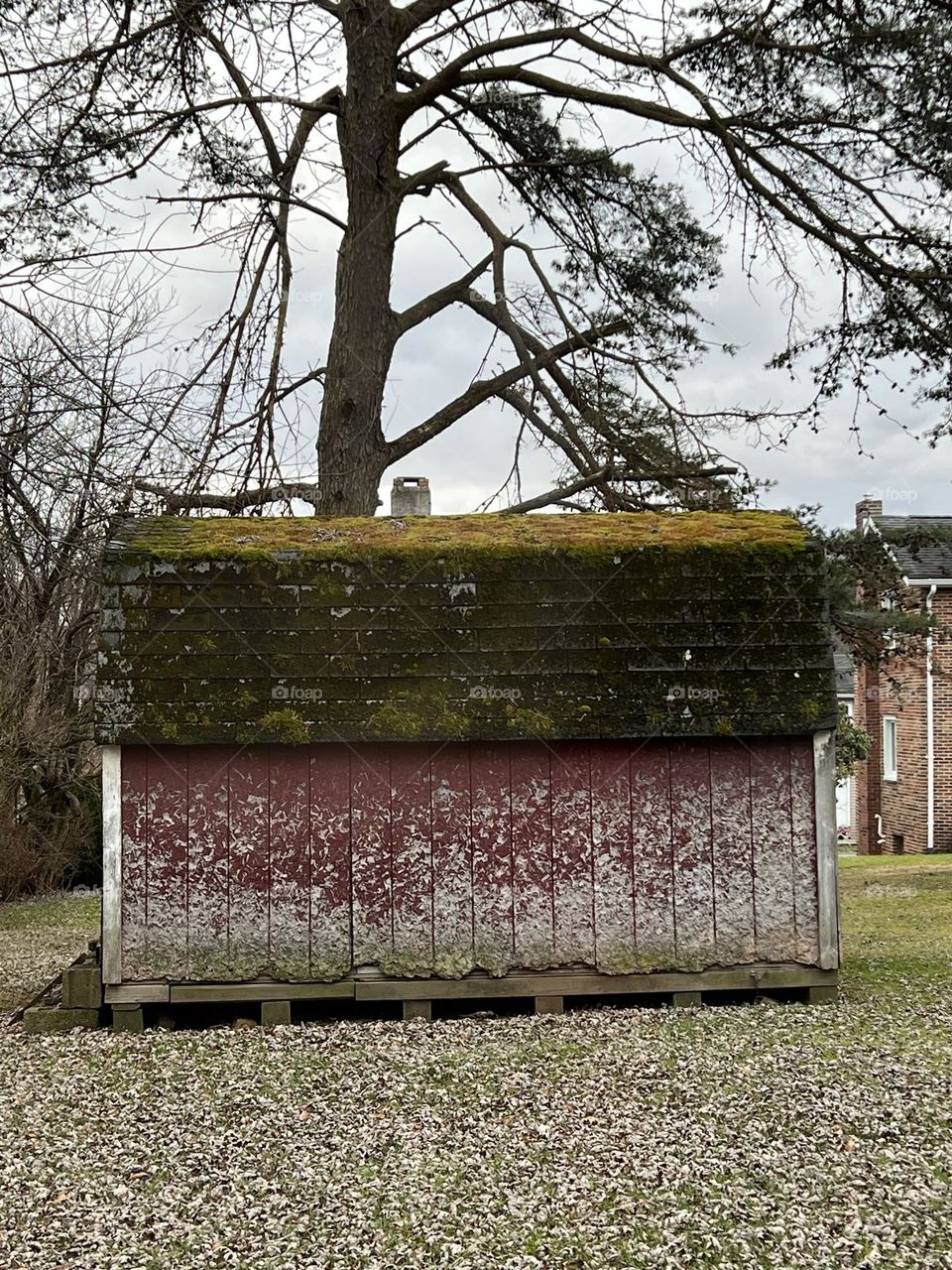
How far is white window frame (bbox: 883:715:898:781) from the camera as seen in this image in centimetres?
2879

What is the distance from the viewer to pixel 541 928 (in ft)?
28.2

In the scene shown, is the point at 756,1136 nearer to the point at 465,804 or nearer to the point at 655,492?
the point at 465,804

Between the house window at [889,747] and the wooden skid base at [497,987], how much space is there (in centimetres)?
2142

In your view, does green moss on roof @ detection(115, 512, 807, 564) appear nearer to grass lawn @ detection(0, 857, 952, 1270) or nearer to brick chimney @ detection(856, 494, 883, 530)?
grass lawn @ detection(0, 857, 952, 1270)

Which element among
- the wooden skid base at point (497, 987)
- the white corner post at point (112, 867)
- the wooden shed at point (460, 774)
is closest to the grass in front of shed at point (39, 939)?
the white corner post at point (112, 867)

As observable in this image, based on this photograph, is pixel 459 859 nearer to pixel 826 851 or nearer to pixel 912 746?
pixel 826 851

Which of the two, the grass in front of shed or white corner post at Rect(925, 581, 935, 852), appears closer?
the grass in front of shed

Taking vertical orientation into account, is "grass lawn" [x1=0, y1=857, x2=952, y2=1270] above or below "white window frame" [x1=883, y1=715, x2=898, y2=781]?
below

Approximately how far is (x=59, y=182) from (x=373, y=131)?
368 cm

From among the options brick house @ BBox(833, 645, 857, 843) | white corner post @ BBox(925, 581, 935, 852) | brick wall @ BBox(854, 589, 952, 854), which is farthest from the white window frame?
brick house @ BBox(833, 645, 857, 843)

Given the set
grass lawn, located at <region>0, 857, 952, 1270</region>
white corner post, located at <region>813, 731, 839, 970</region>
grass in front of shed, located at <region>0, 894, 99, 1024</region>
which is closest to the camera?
grass lawn, located at <region>0, 857, 952, 1270</region>

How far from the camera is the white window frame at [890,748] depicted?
Result: 28.8 metres

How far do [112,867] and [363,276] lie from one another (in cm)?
765

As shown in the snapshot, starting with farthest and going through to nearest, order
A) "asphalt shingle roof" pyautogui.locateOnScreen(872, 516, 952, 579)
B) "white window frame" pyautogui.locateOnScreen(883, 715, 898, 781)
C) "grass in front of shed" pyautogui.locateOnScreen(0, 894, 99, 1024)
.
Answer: "white window frame" pyautogui.locateOnScreen(883, 715, 898, 781) < "asphalt shingle roof" pyautogui.locateOnScreen(872, 516, 952, 579) < "grass in front of shed" pyautogui.locateOnScreen(0, 894, 99, 1024)
